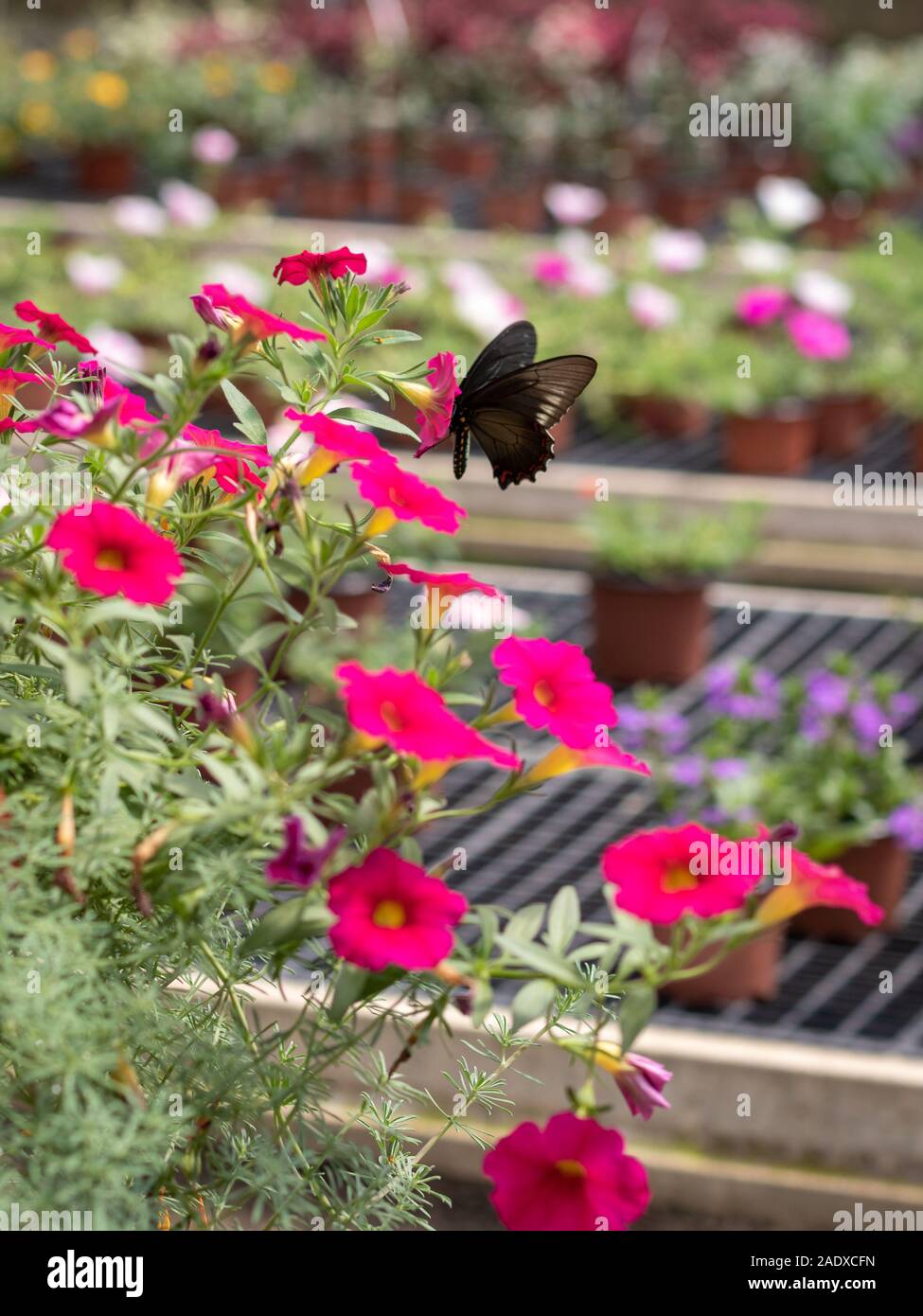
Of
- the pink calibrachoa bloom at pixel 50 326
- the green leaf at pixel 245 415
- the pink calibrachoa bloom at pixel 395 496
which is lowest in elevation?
the pink calibrachoa bloom at pixel 395 496

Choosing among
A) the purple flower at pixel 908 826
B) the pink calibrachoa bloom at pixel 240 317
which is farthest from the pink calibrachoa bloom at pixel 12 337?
the purple flower at pixel 908 826

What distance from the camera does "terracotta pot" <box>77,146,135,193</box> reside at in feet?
33.3

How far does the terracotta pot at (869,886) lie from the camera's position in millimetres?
3422

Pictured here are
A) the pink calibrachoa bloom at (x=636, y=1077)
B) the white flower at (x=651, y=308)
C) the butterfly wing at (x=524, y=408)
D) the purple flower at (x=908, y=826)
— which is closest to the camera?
the pink calibrachoa bloom at (x=636, y=1077)

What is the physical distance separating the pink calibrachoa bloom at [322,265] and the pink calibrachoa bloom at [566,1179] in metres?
0.59

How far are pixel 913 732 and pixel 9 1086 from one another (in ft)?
11.2

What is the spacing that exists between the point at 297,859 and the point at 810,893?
39 cm

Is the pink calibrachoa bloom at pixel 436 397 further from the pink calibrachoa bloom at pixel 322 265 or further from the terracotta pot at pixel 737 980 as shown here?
the terracotta pot at pixel 737 980

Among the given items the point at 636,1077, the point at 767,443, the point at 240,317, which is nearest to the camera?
the point at 636,1077

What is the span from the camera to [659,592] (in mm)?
4418

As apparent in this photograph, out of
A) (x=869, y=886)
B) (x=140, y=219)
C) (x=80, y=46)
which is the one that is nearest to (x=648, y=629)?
(x=869, y=886)

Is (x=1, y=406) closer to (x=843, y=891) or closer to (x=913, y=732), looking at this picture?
(x=843, y=891)

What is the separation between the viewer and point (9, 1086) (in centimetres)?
108

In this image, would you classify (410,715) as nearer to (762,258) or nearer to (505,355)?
(505,355)
